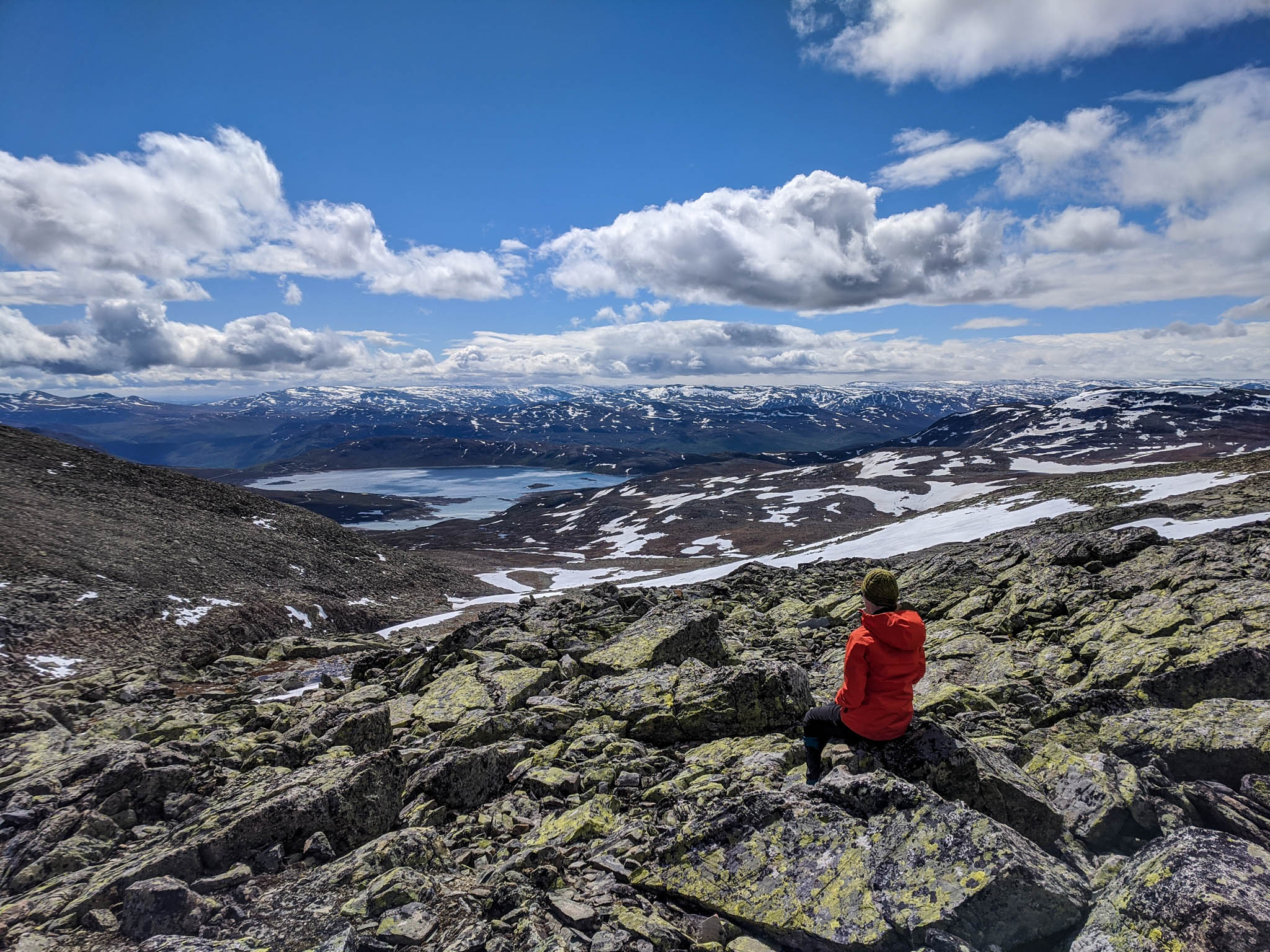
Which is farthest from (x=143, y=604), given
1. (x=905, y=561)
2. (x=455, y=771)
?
(x=905, y=561)

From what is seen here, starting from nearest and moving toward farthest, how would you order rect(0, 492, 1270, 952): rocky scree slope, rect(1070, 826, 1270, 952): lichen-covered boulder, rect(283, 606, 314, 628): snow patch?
1. rect(1070, 826, 1270, 952): lichen-covered boulder
2. rect(0, 492, 1270, 952): rocky scree slope
3. rect(283, 606, 314, 628): snow patch

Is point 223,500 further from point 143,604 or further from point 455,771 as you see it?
point 455,771

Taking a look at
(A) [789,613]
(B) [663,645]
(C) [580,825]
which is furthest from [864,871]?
(A) [789,613]

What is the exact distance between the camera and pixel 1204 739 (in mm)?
7344

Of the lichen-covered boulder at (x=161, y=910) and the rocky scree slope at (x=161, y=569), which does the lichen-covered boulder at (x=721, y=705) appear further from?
the rocky scree slope at (x=161, y=569)

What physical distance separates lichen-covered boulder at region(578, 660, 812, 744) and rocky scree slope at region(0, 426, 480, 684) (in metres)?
21.8

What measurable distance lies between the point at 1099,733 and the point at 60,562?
40194mm

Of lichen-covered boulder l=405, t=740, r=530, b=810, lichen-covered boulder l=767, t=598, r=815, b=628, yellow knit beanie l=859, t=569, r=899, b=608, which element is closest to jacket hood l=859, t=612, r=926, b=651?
yellow knit beanie l=859, t=569, r=899, b=608

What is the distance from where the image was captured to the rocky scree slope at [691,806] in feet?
17.2

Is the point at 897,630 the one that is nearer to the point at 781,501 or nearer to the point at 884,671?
the point at 884,671

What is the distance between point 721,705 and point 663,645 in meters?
4.05

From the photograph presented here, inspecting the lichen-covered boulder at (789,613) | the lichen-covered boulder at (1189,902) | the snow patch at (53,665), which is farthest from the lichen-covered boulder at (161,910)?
the snow patch at (53,665)

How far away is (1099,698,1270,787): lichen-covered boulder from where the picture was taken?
7004 mm

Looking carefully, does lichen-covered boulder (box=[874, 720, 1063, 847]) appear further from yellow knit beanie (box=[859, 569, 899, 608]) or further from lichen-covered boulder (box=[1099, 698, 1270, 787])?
lichen-covered boulder (box=[1099, 698, 1270, 787])
